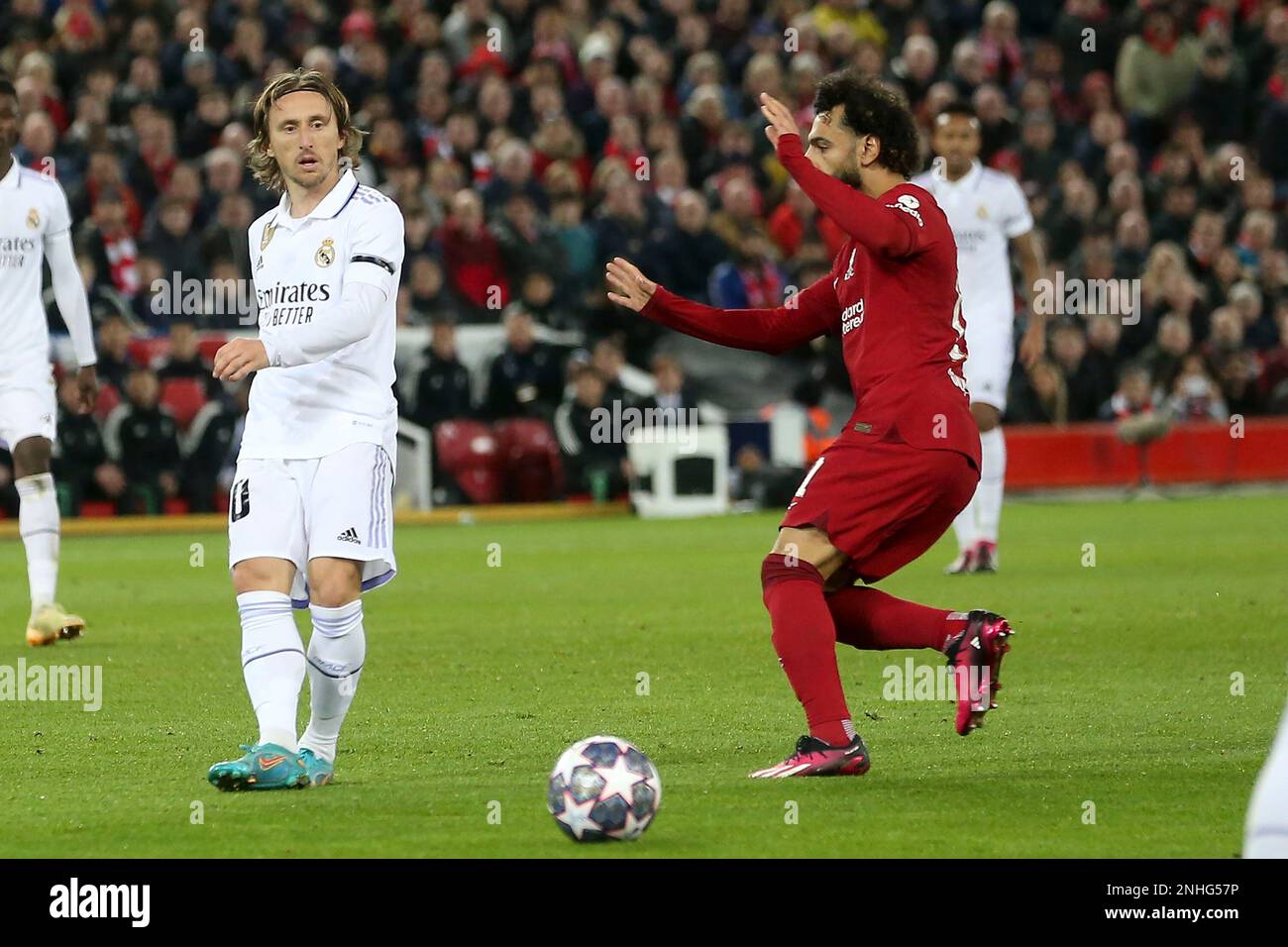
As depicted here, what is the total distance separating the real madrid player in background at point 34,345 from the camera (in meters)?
10.9

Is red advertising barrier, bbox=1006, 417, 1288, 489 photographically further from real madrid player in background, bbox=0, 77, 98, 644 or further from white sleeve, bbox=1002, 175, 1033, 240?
real madrid player in background, bbox=0, 77, 98, 644

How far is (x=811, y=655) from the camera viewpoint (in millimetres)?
6809

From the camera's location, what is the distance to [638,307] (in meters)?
7.42

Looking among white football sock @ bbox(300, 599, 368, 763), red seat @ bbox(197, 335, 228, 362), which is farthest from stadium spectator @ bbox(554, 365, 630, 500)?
white football sock @ bbox(300, 599, 368, 763)

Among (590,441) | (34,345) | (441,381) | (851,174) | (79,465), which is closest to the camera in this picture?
(851,174)

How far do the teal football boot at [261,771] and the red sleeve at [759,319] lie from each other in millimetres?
1898

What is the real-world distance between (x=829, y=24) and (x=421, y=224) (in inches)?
236

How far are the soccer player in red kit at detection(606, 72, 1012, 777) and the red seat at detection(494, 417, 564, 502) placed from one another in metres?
11.8

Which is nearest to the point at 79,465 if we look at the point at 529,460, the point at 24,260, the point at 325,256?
the point at 529,460

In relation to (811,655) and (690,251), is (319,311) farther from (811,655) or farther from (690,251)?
(690,251)

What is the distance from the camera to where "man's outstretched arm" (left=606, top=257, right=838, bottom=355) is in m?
7.38

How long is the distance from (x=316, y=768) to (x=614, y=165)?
47.0 feet

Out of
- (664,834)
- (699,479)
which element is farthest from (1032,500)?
(664,834)
